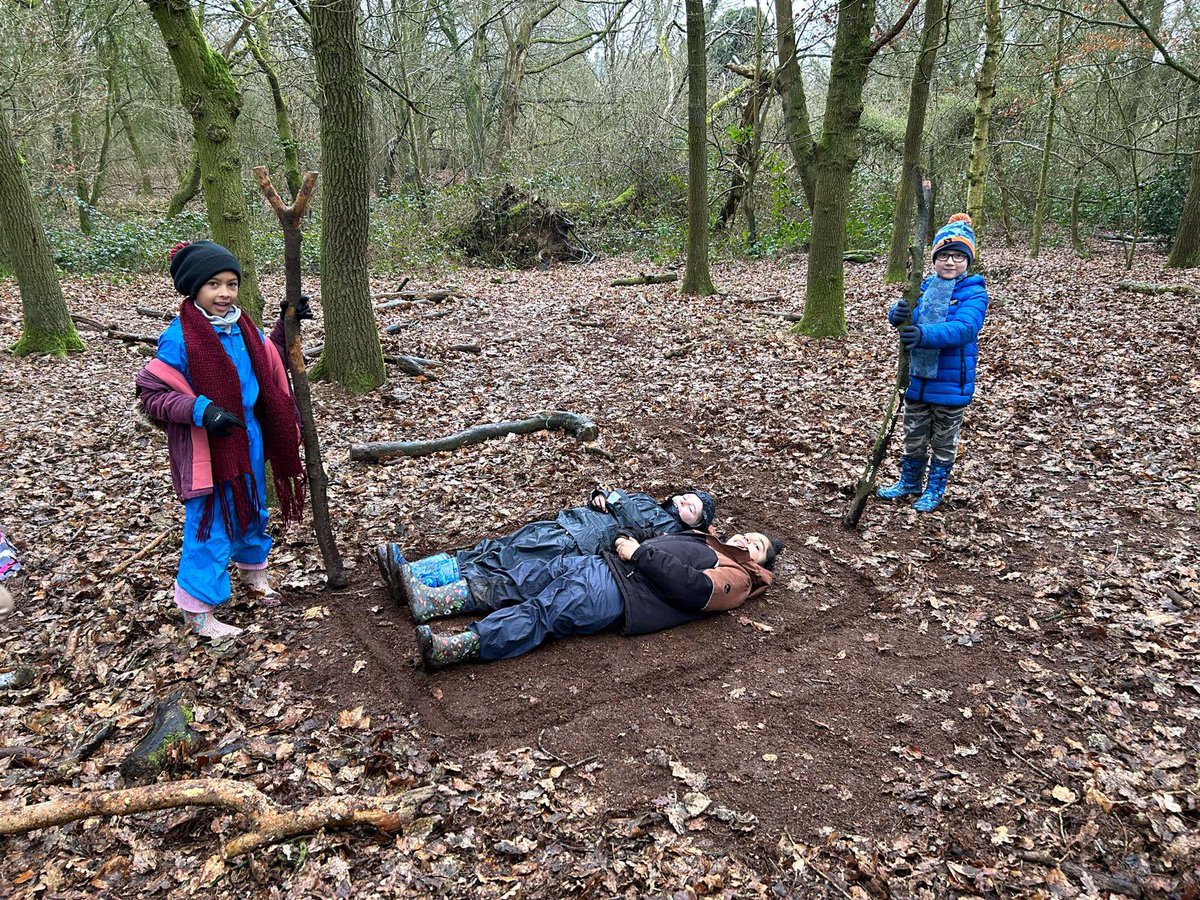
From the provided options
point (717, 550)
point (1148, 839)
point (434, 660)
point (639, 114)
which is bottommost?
point (1148, 839)

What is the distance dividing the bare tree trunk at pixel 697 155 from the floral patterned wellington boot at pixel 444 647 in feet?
32.9

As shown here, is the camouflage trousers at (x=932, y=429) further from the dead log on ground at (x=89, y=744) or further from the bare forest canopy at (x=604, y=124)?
the bare forest canopy at (x=604, y=124)

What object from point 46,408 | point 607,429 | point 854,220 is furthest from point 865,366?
point 854,220

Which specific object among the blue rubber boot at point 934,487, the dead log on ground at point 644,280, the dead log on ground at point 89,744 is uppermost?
the dead log on ground at point 644,280

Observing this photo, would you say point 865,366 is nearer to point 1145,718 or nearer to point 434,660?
point 1145,718

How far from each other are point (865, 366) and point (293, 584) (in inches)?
274

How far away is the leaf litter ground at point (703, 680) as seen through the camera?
9.24 feet

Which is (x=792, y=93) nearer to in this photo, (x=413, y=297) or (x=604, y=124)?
(x=604, y=124)

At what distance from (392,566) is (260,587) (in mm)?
828

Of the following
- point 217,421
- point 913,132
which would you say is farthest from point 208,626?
point 913,132

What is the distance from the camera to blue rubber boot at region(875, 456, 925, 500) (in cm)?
570

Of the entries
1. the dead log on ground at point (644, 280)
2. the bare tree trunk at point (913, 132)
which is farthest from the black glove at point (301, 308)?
the bare tree trunk at point (913, 132)

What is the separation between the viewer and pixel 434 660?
12.3 ft

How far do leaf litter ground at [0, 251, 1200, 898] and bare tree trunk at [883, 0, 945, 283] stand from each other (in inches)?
237
